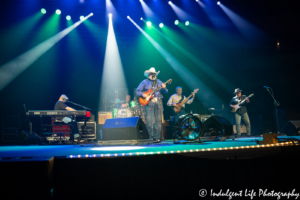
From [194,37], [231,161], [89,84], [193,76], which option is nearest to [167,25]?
[194,37]

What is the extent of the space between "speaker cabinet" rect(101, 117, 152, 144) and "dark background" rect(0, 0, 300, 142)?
536cm

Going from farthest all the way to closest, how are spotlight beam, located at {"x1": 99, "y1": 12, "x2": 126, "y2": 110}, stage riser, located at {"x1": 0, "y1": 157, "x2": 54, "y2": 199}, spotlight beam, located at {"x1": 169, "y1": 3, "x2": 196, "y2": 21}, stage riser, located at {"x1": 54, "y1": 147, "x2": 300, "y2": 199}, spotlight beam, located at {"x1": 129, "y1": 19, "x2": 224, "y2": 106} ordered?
spotlight beam, located at {"x1": 129, "y1": 19, "x2": 224, "y2": 106}
spotlight beam, located at {"x1": 99, "y1": 12, "x2": 126, "y2": 110}
spotlight beam, located at {"x1": 169, "y1": 3, "x2": 196, "y2": 21}
stage riser, located at {"x1": 54, "y1": 147, "x2": 300, "y2": 199}
stage riser, located at {"x1": 0, "y1": 157, "x2": 54, "y2": 199}

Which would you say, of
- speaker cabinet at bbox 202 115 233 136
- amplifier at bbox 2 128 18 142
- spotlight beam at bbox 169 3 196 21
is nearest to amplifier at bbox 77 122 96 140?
amplifier at bbox 2 128 18 142

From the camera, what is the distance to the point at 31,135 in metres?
8.17

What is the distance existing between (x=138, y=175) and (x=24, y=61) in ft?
32.6

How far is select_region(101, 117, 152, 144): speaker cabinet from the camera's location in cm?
484

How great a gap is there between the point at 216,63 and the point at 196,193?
1070 cm

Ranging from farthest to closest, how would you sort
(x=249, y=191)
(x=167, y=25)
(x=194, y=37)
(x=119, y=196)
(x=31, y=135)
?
(x=194, y=37)
(x=167, y=25)
(x=31, y=135)
(x=249, y=191)
(x=119, y=196)

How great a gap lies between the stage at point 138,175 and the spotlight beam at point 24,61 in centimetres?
866

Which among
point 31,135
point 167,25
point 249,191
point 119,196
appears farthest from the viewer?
point 167,25

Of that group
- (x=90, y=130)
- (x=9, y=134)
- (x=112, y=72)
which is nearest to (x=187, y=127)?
(x=90, y=130)

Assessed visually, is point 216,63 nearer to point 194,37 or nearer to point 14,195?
point 194,37

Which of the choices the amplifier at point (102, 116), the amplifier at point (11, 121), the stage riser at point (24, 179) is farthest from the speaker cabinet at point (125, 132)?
the amplifier at point (11, 121)

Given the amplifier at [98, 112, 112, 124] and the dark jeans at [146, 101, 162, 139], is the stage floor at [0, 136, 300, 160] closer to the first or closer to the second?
the dark jeans at [146, 101, 162, 139]
